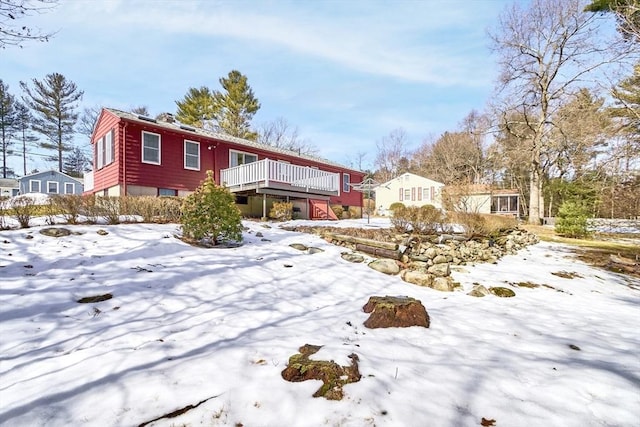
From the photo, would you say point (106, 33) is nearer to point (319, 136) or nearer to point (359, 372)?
point (359, 372)

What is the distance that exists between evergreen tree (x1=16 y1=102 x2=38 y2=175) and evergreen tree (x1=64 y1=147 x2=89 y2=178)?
3.50m

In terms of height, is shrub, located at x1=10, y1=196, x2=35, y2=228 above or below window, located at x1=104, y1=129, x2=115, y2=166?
below

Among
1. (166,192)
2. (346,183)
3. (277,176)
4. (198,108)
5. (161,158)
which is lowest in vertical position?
(166,192)

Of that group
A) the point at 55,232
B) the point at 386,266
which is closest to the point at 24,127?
the point at 55,232

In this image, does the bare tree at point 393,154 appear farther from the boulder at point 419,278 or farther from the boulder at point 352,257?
the boulder at point 419,278

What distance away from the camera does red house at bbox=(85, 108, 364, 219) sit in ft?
40.2

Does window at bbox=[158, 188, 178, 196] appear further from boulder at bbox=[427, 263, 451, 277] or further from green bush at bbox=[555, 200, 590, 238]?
green bush at bbox=[555, 200, 590, 238]

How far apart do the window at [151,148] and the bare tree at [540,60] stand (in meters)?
21.5

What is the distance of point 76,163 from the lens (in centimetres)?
3556

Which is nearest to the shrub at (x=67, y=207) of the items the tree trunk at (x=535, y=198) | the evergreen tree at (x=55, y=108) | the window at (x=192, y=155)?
the window at (x=192, y=155)

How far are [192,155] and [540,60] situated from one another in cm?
2195

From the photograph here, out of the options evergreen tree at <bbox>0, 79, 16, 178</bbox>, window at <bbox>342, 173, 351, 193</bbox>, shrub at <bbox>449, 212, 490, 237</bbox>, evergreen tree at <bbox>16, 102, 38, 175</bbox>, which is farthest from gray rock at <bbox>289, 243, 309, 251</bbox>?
evergreen tree at <bbox>16, 102, 38, 175</bbox>

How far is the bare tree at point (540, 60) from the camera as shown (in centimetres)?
1678

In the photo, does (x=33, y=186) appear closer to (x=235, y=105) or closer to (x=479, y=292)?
(x=235, y=105)
